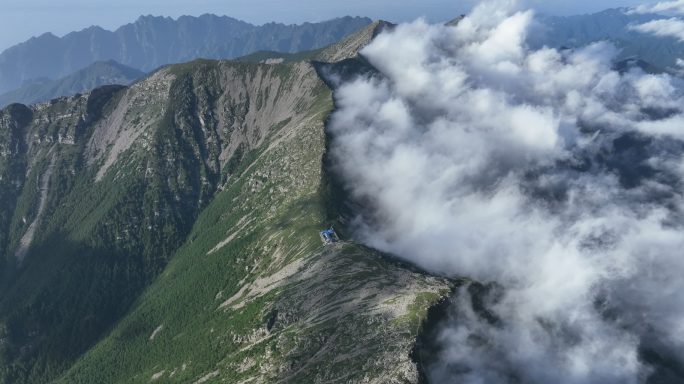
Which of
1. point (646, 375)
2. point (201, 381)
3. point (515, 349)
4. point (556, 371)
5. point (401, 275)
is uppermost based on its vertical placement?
point (401, 275)

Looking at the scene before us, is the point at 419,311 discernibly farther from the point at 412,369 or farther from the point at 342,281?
the point at 342,281

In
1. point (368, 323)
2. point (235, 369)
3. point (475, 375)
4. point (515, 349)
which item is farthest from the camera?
point (235, 369)

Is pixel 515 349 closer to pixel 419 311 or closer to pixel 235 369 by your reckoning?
pixel 419 311

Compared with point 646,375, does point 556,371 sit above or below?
above

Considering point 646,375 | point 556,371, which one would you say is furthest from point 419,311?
point 646,375

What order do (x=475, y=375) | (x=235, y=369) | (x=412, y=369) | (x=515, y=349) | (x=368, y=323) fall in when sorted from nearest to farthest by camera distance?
1. (x=412, y=369)
2. (x=475, y=375)
3. (x=368, y=323)
4. (x=515, y=349)
5. (x=235, y=369)

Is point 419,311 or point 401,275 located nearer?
point 419,311

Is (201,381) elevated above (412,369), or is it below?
below

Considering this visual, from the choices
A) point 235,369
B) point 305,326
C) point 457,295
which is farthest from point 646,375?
point 235,369

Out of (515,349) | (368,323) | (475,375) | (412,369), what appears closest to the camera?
(412,369)
